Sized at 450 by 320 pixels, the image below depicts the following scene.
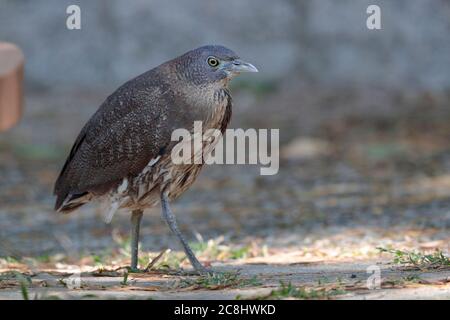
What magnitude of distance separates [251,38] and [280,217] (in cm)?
613

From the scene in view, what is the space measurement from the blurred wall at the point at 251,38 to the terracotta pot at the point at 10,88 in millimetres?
7732

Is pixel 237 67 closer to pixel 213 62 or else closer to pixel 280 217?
pixel 213 62

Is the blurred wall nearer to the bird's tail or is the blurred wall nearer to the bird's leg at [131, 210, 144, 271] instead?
the bird's leg at [131, 210, 144, 271]

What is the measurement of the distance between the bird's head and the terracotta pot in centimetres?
170

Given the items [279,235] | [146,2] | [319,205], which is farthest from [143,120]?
[146,2]

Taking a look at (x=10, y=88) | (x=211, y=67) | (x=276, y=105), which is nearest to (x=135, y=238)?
(x=211, y=67)

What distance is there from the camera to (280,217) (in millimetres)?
9625

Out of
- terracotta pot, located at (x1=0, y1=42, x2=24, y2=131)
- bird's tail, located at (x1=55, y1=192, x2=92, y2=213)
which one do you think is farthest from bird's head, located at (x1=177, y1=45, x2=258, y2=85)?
terracotta pot, located at (x1=0, y1=42, x2=24, y2=131)

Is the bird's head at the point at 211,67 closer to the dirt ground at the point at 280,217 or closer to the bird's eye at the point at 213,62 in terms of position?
the bird's eye at the point at 213,62

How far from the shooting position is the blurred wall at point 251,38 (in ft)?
47.9

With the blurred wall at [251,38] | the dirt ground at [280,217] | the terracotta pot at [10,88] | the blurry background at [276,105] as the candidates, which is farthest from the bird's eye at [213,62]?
the blurred wall at [251,38]

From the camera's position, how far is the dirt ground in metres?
5.37

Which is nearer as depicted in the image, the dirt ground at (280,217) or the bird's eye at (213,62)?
the dirt ground at (280,217)

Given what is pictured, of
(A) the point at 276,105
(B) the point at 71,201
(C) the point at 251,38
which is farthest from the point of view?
(C) the point at 251,38
